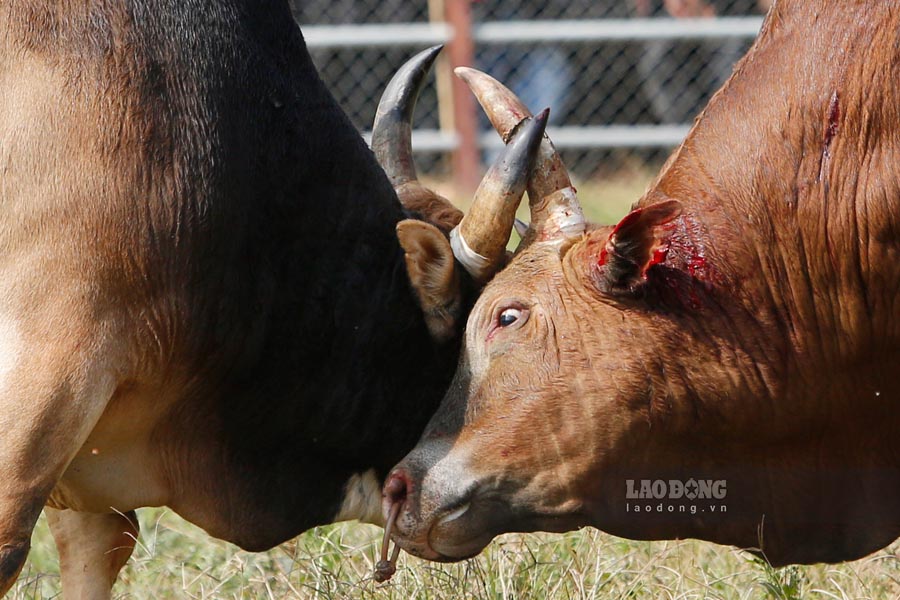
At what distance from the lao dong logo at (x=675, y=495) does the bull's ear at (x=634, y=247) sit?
0.53m

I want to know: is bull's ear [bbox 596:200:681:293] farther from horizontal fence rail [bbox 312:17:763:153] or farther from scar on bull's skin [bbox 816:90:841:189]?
horizontal fence rail [bbox 312:17:763:153]

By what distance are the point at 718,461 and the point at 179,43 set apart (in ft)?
5.89

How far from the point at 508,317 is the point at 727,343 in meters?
0.58

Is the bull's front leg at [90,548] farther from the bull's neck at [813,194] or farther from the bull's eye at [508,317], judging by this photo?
the bull's neck at [813,194]

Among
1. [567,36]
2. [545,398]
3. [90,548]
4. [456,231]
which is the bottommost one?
[90,548]

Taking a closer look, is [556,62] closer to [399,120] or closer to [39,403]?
[399,120]

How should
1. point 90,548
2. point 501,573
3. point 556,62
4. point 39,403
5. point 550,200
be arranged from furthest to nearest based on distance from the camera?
point 556,62, point 90,548, point 501,573, point 550,200, point 39,403

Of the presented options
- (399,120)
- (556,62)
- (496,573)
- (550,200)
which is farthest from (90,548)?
(556,62)

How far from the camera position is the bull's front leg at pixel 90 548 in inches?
178

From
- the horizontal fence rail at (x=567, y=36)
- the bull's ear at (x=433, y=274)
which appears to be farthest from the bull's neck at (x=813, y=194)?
the horizontal fence rail at (x=567, y=36)

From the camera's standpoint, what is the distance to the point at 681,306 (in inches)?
153

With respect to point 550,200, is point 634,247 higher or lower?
lower

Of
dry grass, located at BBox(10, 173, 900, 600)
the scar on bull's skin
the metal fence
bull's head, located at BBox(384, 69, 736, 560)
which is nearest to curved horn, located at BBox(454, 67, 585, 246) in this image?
bull's head, located at BBox(384, 69, 736, 560)

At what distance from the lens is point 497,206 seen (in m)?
4.05
